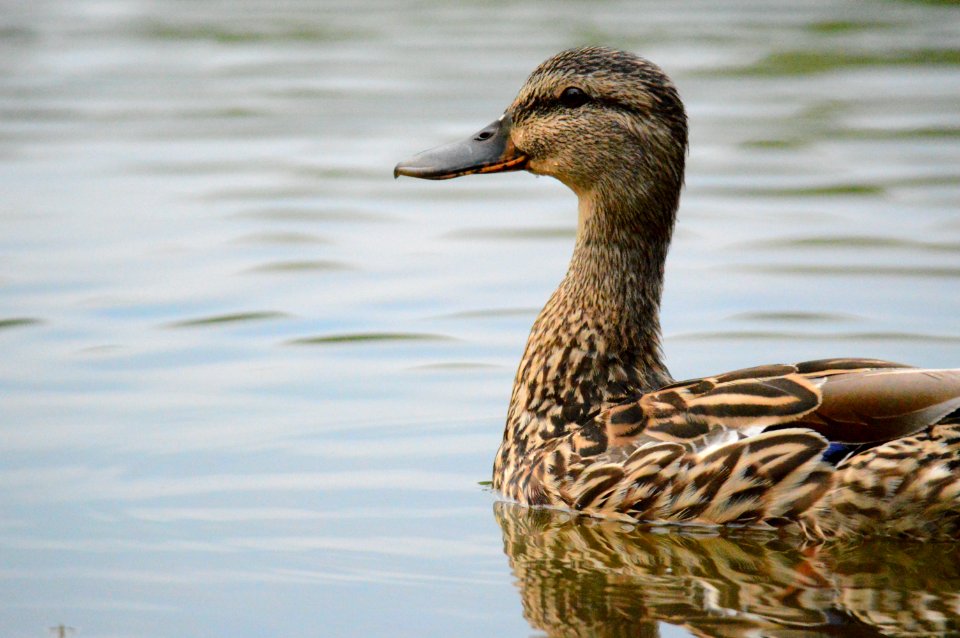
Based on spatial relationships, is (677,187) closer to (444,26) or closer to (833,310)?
(833,310)

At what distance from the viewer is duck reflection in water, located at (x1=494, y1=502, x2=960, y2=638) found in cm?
585

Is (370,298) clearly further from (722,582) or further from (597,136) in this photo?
(722,582)

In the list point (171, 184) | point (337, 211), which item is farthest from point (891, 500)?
point (171, 184)

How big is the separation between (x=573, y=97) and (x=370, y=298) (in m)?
2.90

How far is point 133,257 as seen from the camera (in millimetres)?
10977

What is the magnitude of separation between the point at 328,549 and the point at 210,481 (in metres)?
1.00

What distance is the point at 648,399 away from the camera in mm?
6980

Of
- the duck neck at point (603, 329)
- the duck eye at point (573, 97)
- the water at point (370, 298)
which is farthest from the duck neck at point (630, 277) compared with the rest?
the water at point (370, 298)

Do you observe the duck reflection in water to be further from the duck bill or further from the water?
the duck bill

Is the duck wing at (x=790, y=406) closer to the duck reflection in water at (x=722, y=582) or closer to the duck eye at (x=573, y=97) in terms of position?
the duck reflection in water at (x=722, y=582)

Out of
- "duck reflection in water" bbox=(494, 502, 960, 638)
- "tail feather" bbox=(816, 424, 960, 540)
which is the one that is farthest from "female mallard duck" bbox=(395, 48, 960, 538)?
"duck reflection in water" bbox=(494, 502, 960, 638)

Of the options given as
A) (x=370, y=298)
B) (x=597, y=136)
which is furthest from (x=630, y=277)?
(x=370, y=298)

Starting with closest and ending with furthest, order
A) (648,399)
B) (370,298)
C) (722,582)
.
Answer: (722,582), (648,399), (370,298)

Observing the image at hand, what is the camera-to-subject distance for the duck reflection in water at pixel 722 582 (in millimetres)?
5852
